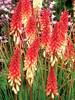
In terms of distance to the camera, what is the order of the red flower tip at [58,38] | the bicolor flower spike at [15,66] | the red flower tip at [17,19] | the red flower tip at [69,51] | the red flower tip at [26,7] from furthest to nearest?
the red flower tip at [69,51] < the red flower tip at [26,7] < the red flower tip at [17,19] < the red flower tip at [58,38] < the bicolor flower spike at [15,66]

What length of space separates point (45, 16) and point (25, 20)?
0.93ft

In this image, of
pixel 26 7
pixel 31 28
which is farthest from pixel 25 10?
pixel 31 28

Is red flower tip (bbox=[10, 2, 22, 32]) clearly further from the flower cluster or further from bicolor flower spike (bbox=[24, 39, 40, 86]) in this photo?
bicolor flower spike (bbox=[24, 39, 40, 86])

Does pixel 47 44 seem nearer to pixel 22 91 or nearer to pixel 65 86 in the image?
pixel 22 91

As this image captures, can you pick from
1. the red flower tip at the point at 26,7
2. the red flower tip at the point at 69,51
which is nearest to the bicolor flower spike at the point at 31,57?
the red flower tip at the point at 26,7

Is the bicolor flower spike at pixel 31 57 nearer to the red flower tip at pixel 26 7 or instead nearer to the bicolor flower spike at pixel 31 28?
the bicolor flower spike at pixel 31 28

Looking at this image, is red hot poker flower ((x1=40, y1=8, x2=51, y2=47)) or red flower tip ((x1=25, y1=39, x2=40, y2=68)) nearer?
red flower tip ((x1=25, y1=39, x2=40, y2=68))

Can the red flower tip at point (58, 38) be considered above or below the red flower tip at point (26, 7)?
below

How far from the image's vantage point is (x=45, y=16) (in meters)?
3.29

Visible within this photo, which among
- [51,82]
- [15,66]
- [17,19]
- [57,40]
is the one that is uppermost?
[17,19]

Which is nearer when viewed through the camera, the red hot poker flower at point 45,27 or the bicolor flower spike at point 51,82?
the bicolor flower spike at point 51,82

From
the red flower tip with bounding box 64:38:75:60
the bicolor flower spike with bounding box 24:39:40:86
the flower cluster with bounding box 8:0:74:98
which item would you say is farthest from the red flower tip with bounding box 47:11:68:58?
the red flower tip with bounding box 64:38:75:60

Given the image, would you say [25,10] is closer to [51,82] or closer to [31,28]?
[31,28]

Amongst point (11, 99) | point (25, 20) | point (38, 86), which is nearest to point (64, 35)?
point (25, 20)
